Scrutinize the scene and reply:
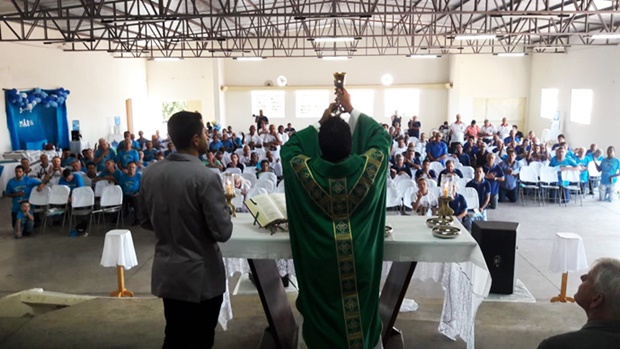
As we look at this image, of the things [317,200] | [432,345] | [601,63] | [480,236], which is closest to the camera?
[317,200]

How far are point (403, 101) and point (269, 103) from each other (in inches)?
233

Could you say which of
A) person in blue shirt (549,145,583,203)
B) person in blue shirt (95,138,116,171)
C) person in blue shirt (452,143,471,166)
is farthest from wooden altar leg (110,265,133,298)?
person in blue shirt (549,145,583,203)

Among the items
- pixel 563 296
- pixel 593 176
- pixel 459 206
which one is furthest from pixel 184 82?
pixel 563 296

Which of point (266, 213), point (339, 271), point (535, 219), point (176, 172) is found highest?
point (176, 172)

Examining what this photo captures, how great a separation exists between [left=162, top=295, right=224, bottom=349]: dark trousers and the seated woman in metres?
6.39

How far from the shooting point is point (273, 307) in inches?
A: 146

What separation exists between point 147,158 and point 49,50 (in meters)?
6.49

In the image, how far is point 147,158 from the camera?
12.7 meters

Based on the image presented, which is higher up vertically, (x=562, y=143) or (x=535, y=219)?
(x=562, y=143)

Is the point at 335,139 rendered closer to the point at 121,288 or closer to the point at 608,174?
the point at 121,288

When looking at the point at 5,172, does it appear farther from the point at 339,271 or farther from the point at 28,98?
the point at 339,271

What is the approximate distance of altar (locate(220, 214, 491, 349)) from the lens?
3166 mm

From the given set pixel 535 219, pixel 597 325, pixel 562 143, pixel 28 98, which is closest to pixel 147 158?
pixel 28 98

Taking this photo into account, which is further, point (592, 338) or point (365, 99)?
point (365, 99)
